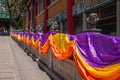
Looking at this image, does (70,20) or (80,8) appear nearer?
(80,8)

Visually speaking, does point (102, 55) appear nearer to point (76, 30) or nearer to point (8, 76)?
point (8, 76)

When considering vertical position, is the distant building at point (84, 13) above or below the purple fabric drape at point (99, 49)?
above

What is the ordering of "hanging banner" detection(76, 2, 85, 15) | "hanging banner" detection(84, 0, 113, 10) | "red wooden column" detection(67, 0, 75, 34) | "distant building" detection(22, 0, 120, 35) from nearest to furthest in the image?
"distant building" detection(22, 0, 120, 35)
"hanging banner" detection(84, 0, 113, 10)
"hanging banner" detection(76, 2, 85, 15)
"red wooden column" detection(67, 0, 75, 34)

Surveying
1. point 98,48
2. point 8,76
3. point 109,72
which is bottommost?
point 8,76

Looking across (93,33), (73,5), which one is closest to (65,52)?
(93,33)

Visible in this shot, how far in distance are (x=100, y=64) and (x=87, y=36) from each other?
1.12m

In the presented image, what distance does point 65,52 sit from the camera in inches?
336

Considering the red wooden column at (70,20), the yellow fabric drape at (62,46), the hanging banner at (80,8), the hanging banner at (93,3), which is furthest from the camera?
the red wooden column at (70,20)

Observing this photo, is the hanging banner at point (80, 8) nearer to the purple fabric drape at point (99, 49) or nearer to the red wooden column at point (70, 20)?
the red wooden column at point (70, 20)

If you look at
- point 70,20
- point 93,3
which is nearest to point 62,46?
point 93,3

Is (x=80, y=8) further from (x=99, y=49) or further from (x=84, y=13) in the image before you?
(x=99, y=49)

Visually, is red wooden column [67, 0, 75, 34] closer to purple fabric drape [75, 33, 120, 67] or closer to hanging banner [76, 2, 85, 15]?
hanging banner [76, 2, 85, 15]

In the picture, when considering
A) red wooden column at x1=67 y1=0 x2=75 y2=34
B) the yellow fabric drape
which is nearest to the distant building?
red wooden column at x1=67 y1=0 x2=75 y2=34

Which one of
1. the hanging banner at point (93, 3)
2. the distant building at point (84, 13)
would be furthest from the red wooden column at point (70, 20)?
the hanging banner at point (93, 3)
